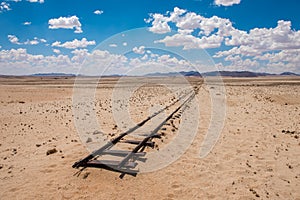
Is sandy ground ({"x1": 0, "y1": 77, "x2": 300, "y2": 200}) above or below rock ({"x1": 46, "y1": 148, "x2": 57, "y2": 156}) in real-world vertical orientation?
below

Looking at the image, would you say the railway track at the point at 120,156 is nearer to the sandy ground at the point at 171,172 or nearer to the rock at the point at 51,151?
the sandy ground at the point at 171,172

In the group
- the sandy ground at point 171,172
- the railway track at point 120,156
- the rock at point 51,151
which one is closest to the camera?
the sandy ground at point 171,172

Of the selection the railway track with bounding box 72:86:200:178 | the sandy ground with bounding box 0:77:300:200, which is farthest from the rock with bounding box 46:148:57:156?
the railway track with bounding box 72:86:200:178

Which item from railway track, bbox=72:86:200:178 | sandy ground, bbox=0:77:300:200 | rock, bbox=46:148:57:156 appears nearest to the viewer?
sandy ground, bbox=0:77:300:200

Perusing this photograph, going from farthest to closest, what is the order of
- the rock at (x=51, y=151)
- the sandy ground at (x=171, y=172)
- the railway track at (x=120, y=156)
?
the rock at (x=51, y=151) → the railway track at (x=120, y=156) → the sandy ground at (x=171, y=172)

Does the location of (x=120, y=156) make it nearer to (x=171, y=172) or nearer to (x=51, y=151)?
(x=171, y=172)

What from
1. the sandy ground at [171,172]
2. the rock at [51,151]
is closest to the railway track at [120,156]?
the sandy ground at [171,172]

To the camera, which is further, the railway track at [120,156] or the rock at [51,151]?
the rock at [51,151]

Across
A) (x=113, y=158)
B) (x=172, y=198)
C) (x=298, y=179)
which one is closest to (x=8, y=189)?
(x=113, y=158)

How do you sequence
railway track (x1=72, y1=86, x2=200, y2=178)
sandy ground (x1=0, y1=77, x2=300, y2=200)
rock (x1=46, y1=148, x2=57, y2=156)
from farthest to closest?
rock (x1=46, y1=148, x2=57, y2=156), railway track (x1=72, y1=86, x2=200, y2=178), sandy ground (x1=0, y1=77, x2=300, y2=200)

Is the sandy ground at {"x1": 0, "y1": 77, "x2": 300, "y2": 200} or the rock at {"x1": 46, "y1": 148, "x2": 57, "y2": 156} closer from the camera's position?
the sandy ground at {"x1": 0, "y1": 77, "x2": 300, "y2": 200}

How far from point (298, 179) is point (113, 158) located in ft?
16.0

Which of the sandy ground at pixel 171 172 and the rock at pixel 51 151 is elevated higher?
the rock at pixel 51 151

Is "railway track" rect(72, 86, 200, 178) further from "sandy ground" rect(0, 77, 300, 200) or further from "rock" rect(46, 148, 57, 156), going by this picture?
"rock" rect(46, 148, 57, 156)
